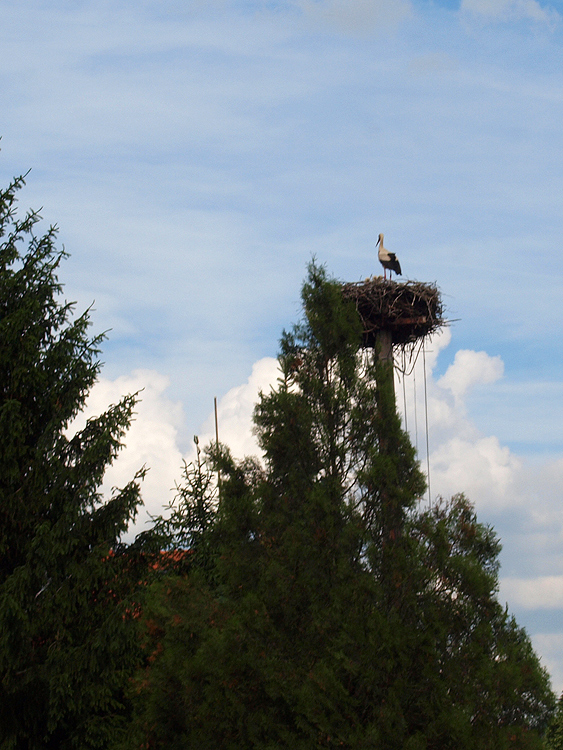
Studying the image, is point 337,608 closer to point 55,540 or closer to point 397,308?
point 55,540

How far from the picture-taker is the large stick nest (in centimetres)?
1387

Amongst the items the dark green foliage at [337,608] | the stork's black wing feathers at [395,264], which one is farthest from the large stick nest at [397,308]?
the dark green foliage at [337,608]

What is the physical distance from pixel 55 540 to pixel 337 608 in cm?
437

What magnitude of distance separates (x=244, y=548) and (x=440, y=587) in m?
2.15

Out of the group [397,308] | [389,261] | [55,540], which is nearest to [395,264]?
[389,261]

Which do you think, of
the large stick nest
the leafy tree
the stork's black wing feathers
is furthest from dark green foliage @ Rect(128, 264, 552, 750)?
the stork's black wing feathers

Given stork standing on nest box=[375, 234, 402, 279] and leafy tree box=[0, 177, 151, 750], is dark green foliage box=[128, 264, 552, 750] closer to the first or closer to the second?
leafy tree box=[0, 177, 151, 750]

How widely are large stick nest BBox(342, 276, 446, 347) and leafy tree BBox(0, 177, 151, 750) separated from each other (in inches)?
154

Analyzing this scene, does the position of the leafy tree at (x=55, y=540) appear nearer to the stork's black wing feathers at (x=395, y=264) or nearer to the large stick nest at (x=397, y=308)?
the large stick nest at (x=397, y=308)

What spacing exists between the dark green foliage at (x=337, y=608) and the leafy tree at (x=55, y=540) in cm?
111

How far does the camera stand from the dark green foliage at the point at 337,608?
329 inches

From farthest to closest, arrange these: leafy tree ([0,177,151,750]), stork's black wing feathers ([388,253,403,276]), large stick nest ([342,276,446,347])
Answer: stork's black wing feathers ([388,253,403,276]), large stick nest ([342,276,446,347]), leafy tree ([0,177,151,750])

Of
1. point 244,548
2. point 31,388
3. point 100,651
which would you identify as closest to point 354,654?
point 244,548

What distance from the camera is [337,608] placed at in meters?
8.63
